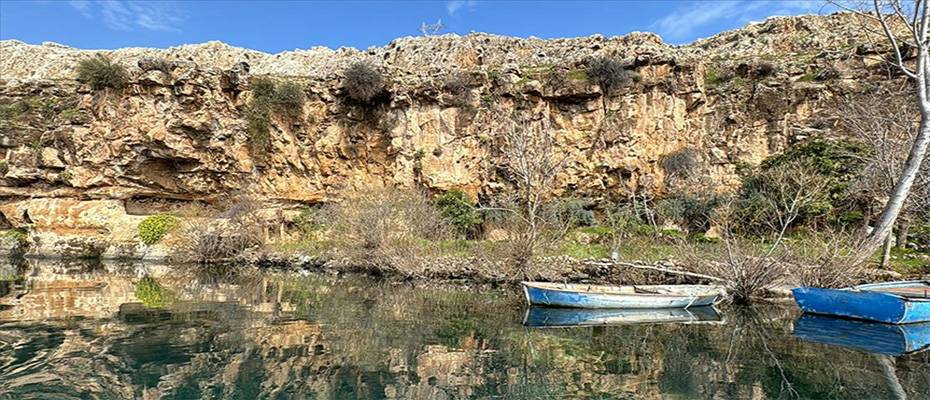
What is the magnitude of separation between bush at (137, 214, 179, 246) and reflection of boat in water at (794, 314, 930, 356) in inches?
1217

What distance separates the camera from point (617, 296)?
15.0 meters

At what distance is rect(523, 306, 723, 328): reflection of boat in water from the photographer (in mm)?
13492

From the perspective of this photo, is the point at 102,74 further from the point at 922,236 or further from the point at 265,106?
the point at 922,236

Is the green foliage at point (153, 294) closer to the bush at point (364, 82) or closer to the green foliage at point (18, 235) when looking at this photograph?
the green foliage at point (18, 235)

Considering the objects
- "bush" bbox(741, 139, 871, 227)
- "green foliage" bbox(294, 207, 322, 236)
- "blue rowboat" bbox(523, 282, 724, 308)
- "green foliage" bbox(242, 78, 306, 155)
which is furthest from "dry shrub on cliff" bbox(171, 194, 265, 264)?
"bush" bbox(741, 139, 871, 227)

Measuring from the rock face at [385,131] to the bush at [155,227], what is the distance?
3.13 ft

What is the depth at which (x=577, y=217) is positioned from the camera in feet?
95.5

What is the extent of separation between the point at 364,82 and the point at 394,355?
28.2 m

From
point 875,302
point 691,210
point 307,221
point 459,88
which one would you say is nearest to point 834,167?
point 691,210

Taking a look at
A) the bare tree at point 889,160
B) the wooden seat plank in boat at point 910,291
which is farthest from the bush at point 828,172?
the wooden seat plank in boat at point 910,291

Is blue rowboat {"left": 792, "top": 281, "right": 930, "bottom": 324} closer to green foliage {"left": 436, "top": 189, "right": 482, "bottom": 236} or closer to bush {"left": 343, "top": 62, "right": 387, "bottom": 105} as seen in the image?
green foliage {"left": 436, "top": 189, "right": 482, "bottom": 236}

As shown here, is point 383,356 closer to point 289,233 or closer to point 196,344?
point 196,344

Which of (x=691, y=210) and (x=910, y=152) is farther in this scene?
(x=691, y=210)

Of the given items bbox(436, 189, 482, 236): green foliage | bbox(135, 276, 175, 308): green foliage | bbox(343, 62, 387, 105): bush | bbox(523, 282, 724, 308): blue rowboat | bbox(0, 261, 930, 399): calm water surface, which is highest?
bbox(343, 62, 387, 105): bush
